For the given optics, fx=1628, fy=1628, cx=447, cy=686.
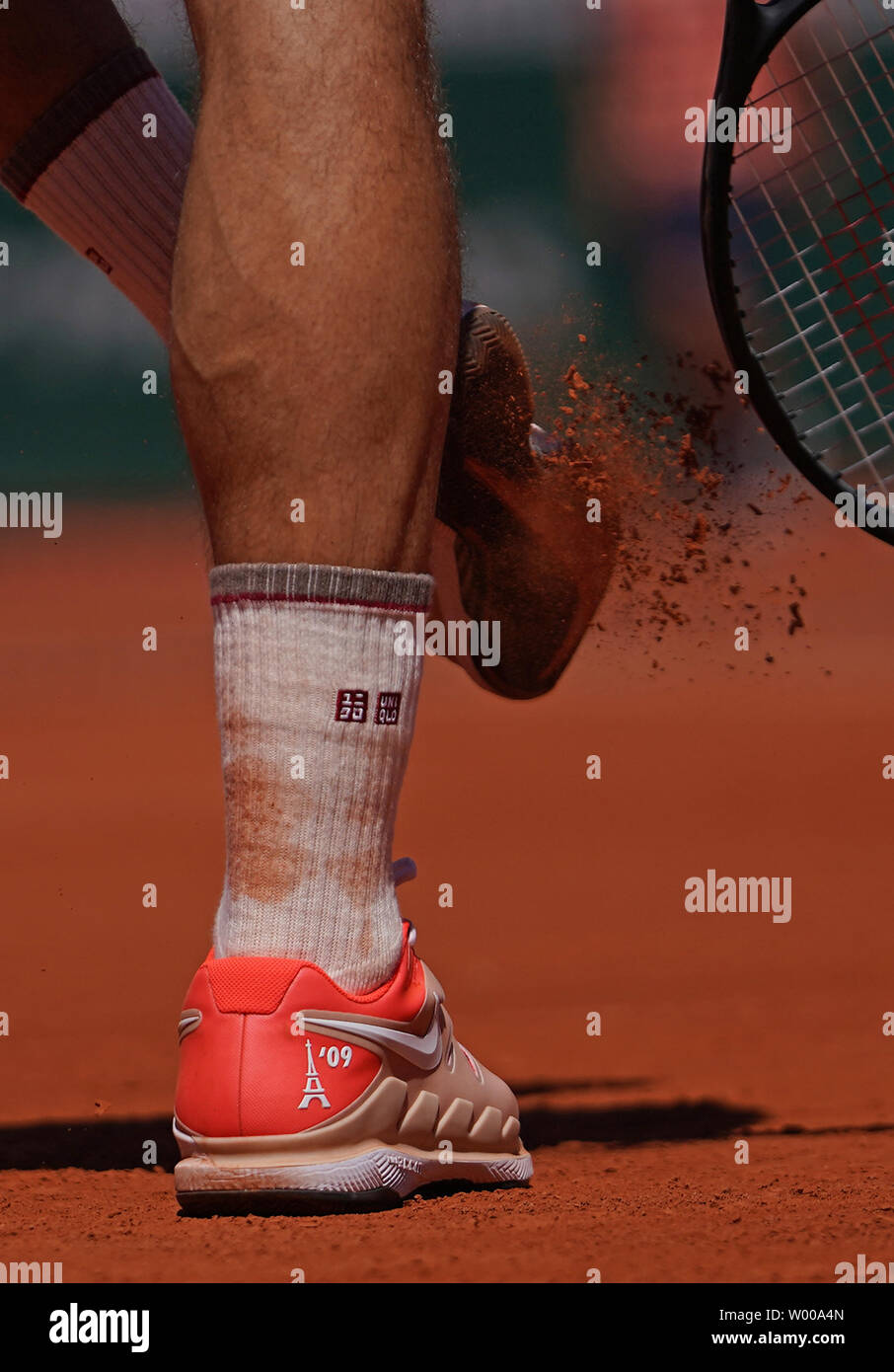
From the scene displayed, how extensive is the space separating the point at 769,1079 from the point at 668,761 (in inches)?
123

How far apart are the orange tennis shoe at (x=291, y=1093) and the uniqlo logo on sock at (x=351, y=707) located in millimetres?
169

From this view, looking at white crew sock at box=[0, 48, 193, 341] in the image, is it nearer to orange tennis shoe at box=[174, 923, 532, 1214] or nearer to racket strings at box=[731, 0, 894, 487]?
racket strings at box=[731, 0, 894, 487]

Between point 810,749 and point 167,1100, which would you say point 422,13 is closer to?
point 167,1100

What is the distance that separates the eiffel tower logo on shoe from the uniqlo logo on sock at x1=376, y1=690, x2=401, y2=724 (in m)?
0.24

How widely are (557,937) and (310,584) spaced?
249 cm

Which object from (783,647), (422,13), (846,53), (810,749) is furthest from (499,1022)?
(783,647)

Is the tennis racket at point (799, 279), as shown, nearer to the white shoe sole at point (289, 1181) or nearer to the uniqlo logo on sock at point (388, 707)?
the uniqlo logo on sock at point (388, 707)

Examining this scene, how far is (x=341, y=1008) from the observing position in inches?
43.8

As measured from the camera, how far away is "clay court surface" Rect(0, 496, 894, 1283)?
1113 mm

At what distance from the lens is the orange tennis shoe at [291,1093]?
3.57ft
